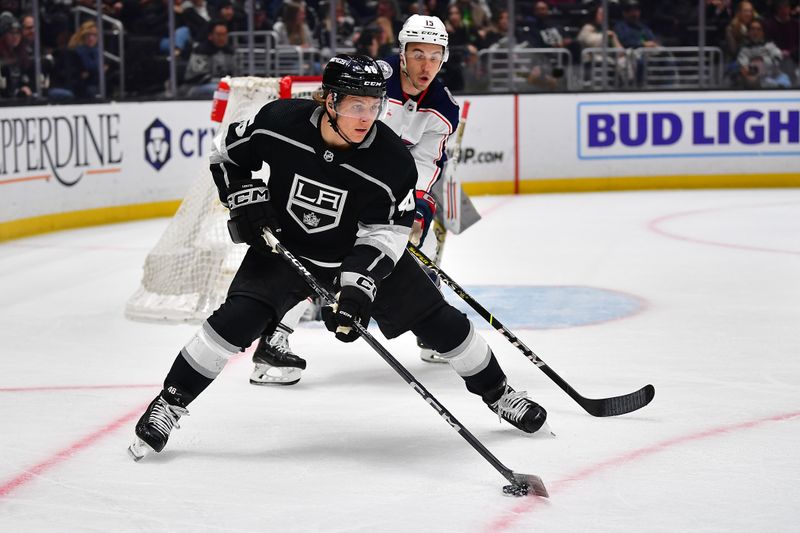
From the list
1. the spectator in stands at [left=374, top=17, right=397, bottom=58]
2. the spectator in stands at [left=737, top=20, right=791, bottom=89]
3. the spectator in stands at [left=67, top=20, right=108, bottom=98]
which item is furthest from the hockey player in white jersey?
the spectator in stands at [left=737, top=20, right=791, bottom=89]

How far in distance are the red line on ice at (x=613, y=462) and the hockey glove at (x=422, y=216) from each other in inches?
44.5

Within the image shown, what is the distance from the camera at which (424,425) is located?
3486 mm

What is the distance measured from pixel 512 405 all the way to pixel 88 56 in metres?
6.18

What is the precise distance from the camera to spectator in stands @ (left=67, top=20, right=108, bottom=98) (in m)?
8.59

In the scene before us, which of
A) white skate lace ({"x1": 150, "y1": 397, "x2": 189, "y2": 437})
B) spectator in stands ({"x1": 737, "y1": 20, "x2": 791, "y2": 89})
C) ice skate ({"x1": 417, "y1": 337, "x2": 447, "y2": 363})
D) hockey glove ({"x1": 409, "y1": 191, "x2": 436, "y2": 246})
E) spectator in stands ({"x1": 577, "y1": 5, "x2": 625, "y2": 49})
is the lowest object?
ice skate ({"x1": 417, "y1": 337, "x2": 447, "y2": 363})

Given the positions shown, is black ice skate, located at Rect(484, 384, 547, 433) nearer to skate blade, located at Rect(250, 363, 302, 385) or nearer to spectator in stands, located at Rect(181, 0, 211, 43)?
skate blade, located at Rect(250, 363, 302, 385)

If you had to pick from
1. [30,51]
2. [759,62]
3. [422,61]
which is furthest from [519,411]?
[759,62]

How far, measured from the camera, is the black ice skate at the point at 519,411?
130 inches

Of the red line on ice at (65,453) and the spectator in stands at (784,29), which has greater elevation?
the spectator in stands at (784,29)

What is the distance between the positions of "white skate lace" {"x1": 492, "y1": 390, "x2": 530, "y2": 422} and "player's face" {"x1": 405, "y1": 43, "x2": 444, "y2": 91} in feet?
3.69

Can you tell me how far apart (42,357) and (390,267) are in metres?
1.85

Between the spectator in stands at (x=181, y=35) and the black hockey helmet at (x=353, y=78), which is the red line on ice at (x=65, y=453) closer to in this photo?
the black hockey helmet at (x=353, y=78)

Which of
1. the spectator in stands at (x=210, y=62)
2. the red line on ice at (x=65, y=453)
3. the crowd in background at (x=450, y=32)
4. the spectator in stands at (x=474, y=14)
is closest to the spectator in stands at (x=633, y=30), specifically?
the crowd in background at (x=450, y=32)

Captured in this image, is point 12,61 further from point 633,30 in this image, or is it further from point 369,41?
point 633,30
